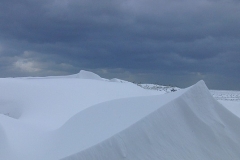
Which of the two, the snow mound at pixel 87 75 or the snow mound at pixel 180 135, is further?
the snow mound at pixel 87 75

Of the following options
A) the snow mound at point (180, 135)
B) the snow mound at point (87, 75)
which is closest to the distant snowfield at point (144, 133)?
the snow mound at point (180, 135)

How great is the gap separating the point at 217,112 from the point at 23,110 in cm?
979

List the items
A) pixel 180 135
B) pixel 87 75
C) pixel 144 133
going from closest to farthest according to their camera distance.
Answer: pixel 144 133, pixel 180 135, pixel 87 75

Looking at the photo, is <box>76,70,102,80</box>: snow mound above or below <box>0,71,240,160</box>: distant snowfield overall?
above

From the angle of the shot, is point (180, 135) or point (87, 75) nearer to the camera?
point (180, 135)

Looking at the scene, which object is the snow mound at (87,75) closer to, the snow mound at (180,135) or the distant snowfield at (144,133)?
the distant snowfield at (144,133)

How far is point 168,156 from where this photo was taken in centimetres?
516

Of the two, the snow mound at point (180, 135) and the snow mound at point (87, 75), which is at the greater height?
the snow mound at point (87, 75)

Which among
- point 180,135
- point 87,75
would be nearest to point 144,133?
point 180,135

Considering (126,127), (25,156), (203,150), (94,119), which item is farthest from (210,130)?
(25,156)

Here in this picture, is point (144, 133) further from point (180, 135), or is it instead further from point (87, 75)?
point (87, 75)

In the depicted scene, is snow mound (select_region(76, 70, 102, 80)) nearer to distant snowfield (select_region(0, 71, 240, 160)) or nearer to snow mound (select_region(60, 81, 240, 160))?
distant snowfield (select_region(0, 71, 240, 160))

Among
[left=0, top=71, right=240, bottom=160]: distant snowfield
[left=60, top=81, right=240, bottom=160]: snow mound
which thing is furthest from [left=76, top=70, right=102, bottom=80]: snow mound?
[left=60, top=81, right=240, bottom=160]: snow mound

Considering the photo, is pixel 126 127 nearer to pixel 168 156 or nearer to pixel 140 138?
pixel 140 138
